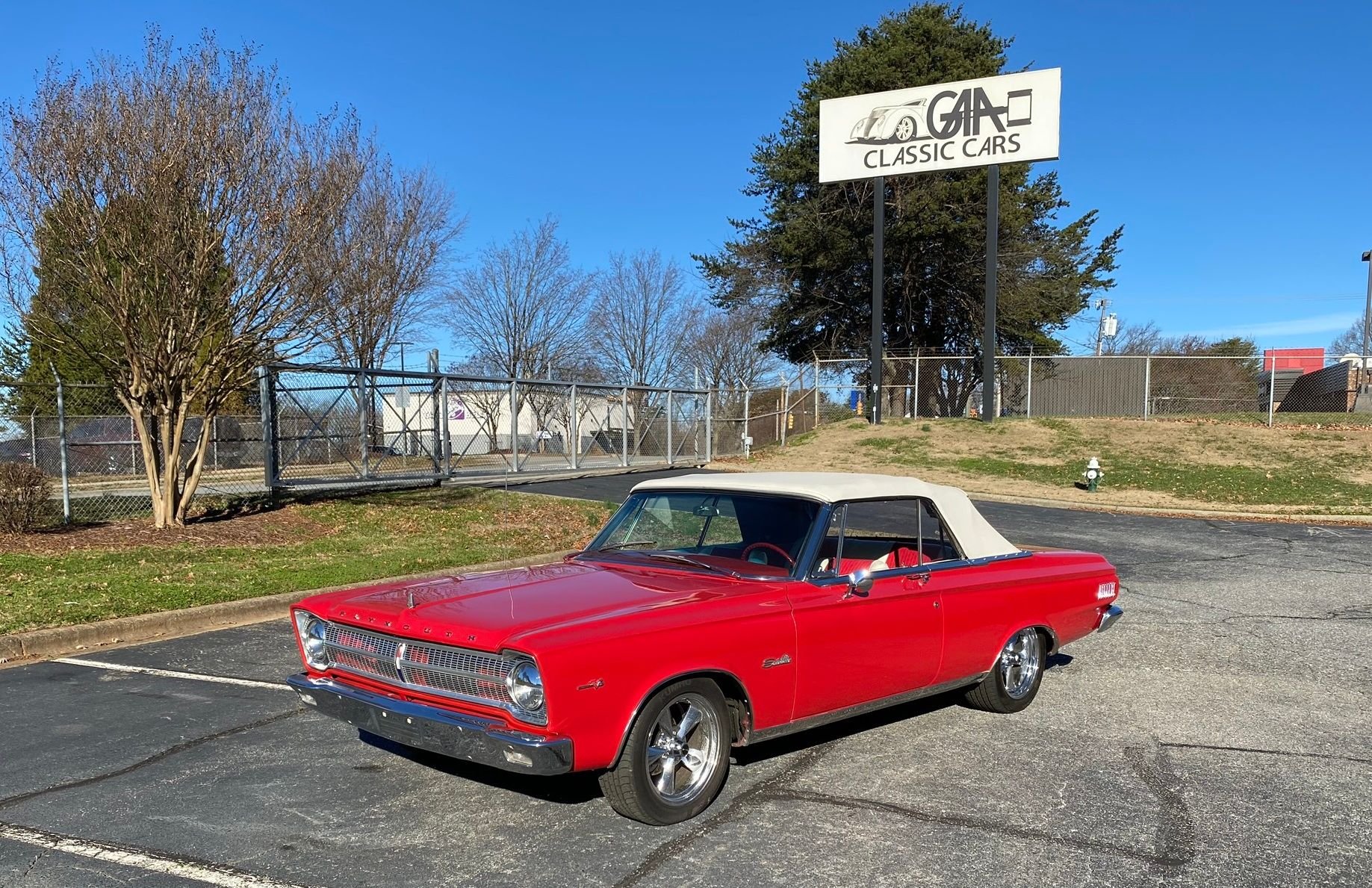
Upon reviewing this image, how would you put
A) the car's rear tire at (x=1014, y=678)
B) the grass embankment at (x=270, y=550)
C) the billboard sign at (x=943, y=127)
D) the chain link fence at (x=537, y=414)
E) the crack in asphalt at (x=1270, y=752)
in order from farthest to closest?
the billboard sign at (x=943, y=127) → the chain link fence at (x=537, y=414) → the grass embankment at (x=270, y=550) → the car's rear tire at (x=1014, y=678) → the crack in asphalt at (x=1270, y=752)

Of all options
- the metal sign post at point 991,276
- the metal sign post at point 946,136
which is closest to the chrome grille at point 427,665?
the metal sign post at point 946,136

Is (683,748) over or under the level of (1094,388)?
under

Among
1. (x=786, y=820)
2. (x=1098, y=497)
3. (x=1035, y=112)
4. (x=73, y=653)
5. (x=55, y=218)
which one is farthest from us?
(x=1035, y=112)

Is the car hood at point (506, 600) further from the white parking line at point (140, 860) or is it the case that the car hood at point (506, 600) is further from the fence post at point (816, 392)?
the fence post at point (816, 392)

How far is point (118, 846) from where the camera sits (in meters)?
3.89

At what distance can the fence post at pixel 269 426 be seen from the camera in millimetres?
15648

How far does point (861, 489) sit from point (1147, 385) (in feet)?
89.2

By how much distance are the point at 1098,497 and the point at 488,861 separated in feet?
63.1

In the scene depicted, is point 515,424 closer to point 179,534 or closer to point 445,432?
point 445,432

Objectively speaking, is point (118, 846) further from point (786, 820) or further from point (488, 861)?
point (786, 820)

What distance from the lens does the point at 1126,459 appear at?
24.2 m

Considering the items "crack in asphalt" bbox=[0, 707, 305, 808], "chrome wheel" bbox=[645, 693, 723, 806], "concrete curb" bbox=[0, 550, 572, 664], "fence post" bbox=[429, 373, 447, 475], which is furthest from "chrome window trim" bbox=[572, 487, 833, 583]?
"fence post" bbox=[429, 373, 447, 475]

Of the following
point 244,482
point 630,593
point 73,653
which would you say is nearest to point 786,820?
point 630,593

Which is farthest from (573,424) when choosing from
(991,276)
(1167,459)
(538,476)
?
(1167,459)
